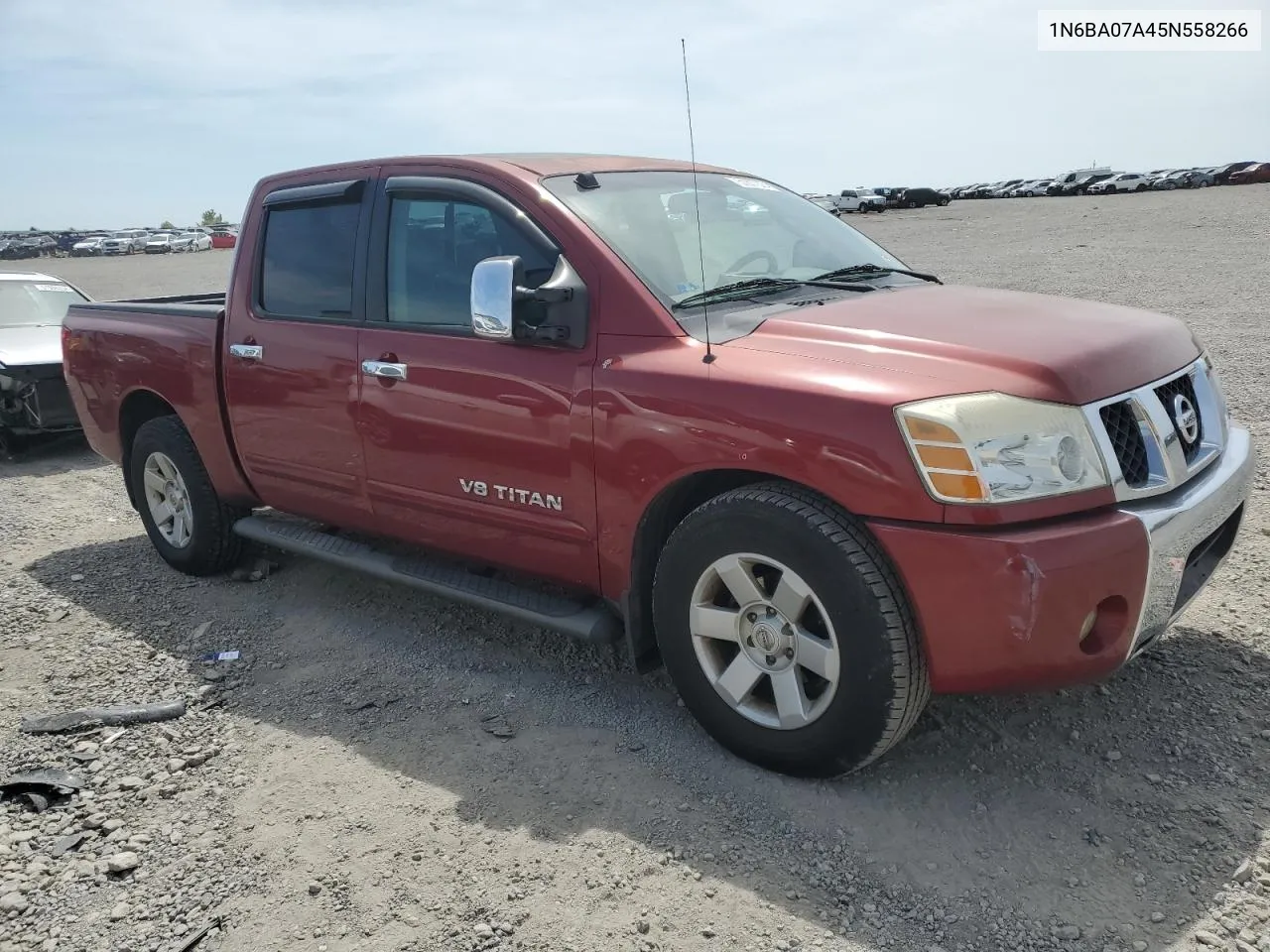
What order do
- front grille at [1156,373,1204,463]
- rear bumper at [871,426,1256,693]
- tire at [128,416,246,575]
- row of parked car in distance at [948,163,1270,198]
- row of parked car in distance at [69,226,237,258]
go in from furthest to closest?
1. row of parked car in distance at [69,226,237,258]
2. row of parked car in distance at [948,163,1270,198]
3. tire at [128,416,246,575]
4. front grille at [1156,373,1204,463]
5. rear bumper at [871,426,1256,693]

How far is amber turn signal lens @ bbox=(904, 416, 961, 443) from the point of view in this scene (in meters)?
2.54

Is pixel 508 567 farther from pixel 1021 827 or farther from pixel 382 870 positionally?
pixel 1021 827

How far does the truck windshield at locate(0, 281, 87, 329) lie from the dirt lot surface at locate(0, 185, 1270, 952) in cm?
545

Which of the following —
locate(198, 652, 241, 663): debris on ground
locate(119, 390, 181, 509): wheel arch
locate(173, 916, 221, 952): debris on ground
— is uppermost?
locate(119, 390, 181, 509): wheel arch

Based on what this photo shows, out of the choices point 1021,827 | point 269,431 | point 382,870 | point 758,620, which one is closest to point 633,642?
point 758,620

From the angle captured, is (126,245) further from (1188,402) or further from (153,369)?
(1188,402)

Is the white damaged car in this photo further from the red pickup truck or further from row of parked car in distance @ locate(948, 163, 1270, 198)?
row of parked car in distance @ locate(948, 163, 1270, 198)

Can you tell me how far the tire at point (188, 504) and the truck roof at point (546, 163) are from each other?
161 centimetres

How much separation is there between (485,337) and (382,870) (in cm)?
167

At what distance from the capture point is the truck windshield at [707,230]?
3398 mm

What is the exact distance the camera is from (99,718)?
3682mm

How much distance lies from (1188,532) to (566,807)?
6.28 feet

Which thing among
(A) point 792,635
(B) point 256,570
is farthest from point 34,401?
(A) point 792,635

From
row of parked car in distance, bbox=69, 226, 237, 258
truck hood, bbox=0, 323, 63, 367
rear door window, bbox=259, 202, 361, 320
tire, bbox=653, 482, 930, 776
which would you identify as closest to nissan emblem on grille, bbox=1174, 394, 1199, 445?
tire, bbox=653, 482, 930, 776
